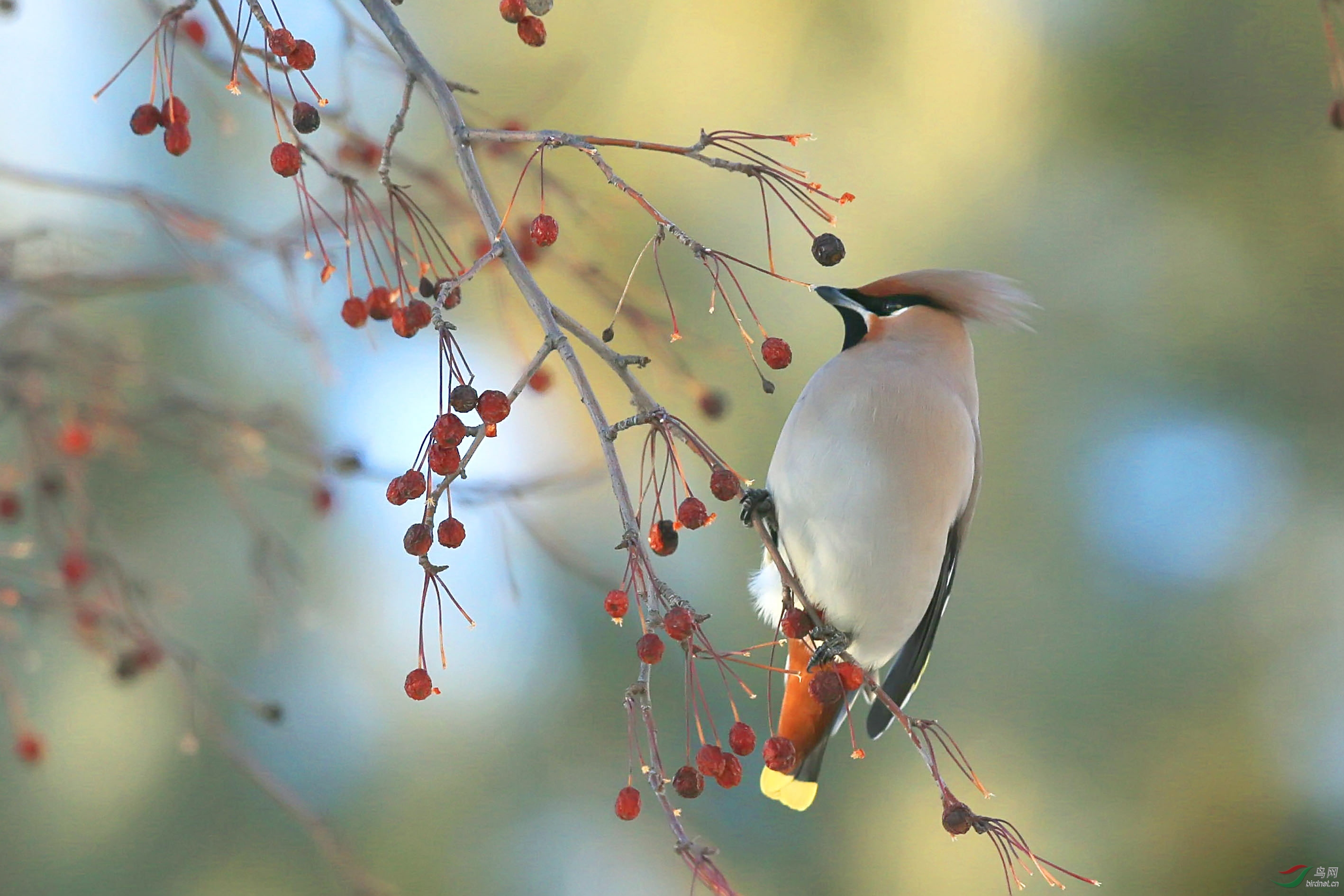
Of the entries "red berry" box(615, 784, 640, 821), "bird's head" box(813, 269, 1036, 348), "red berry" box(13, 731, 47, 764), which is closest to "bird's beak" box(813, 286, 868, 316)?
"bird's head" box(813, 269, 1036, 348)

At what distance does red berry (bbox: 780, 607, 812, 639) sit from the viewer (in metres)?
1.26

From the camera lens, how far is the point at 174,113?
49.8 inches

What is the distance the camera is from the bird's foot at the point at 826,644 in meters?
1.75

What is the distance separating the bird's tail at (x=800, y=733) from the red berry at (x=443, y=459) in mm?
1238

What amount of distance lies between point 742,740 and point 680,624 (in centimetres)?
26

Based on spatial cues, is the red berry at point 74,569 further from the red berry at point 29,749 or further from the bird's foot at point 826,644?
the bird's foot at point 826,644

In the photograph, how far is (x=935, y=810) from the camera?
16.0ft

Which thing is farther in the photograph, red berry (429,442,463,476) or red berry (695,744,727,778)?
red berry (695,744,727,778)

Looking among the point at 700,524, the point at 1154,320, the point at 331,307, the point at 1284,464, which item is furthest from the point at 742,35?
the point at 700,524

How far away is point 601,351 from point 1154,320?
489cm

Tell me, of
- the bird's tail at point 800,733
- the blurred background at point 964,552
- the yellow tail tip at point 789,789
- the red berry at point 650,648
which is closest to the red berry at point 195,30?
the red berry at point 650,648

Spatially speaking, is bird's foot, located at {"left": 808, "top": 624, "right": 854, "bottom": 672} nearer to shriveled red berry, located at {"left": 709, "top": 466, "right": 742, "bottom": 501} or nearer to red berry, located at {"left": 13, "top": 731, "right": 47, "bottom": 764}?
shriveled red berry, located at {"left": 709, "top": 466, "right": 742, "bottom": 501}

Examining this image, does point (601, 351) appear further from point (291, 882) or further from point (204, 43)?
point (291, 882)

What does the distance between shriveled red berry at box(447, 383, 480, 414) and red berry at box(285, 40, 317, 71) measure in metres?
0.39
